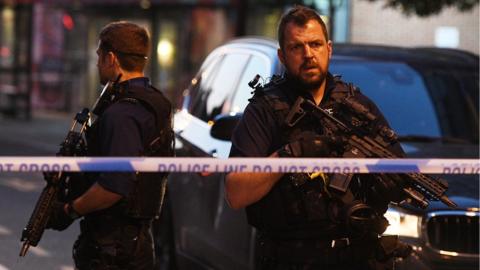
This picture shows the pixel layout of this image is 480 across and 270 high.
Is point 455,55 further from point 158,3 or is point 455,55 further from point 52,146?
point 158,3

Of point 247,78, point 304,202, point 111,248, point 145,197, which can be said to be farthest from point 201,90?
point 304,202

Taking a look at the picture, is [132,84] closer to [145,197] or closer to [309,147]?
[145,197]

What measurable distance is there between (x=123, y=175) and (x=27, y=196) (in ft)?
23.9

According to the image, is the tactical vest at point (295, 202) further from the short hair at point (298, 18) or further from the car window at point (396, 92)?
the car window at point (396, 92)

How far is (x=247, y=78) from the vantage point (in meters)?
6.79

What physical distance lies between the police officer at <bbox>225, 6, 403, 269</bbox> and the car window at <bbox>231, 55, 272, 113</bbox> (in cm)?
252

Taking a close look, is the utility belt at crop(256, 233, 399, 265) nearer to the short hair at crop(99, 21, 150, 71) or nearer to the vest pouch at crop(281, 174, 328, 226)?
the vest pouch at crop(281, 174, 328, 226)

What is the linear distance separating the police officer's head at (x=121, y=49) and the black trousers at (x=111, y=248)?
632 millimetres

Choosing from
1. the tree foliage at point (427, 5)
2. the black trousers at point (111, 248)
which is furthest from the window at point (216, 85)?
the tree foliage at point (427, 5)

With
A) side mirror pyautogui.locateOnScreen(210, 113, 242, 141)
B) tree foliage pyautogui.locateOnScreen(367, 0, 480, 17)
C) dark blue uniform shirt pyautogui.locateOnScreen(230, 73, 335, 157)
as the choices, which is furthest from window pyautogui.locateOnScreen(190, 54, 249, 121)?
tree foliage pyautogui.locateOnScreen(367, 0, 480, 17)

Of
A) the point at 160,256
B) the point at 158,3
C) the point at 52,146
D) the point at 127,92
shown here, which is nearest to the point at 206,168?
the point at 127,92

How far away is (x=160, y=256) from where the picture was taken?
24.5ft

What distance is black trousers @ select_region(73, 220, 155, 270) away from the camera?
422cm

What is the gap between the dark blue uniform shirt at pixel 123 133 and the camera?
4.06 meters
